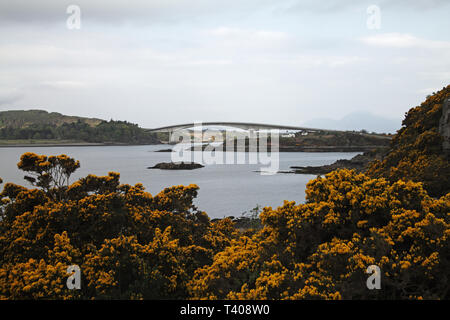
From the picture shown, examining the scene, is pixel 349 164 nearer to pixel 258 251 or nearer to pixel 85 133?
pixel 258 251

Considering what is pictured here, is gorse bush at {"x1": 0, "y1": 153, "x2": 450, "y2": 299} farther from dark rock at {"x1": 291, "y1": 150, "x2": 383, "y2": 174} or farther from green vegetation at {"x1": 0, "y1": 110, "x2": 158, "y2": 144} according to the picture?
green vegetation at {"x1": 0, "y1": 110, "x2": 158, "y2": 144}

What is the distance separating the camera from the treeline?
145m

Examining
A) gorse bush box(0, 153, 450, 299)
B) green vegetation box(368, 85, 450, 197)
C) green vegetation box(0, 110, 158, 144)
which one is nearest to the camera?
gorse bush box(0, 153, 450, 299)

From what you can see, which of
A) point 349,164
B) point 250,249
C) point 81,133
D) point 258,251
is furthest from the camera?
point 81,133

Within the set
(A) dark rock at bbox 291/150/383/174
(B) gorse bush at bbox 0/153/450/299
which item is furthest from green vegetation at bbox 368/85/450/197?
(A) dark rock at bbox 291/150/383/174

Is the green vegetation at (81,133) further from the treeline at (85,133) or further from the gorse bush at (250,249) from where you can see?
the gorse bush at (250,249)

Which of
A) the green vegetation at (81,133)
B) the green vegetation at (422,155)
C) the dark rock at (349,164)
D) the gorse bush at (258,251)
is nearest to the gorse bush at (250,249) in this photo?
the gorse bush at (258,251)

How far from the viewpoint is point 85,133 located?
509ft

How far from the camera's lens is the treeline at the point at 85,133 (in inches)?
5699

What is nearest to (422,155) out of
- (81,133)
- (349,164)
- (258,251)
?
(258,251)

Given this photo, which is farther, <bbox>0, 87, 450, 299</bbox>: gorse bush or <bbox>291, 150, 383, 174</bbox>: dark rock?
<bbox>291, 150, 383, 174</bbox>: dark rock

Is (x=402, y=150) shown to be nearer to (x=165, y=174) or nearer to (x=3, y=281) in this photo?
(x=3, y=281)

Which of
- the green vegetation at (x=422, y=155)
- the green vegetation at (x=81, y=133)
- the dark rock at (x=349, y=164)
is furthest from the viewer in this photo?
the green vegetation at (x=81, y=133)

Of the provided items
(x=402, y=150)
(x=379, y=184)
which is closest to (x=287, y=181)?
(x=402, y=150)
